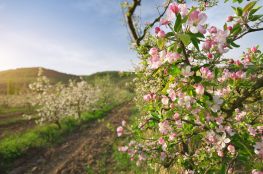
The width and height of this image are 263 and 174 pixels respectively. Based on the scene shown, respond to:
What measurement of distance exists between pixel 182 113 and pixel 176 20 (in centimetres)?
114

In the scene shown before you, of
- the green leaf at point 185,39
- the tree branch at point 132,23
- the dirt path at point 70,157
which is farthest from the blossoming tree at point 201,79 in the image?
the dirt path at point 70,157

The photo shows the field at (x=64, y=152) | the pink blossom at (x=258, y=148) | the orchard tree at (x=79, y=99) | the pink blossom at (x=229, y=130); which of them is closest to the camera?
the pink blossom at (x=229, y=130)

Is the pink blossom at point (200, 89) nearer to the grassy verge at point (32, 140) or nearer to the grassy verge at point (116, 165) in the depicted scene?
the grassy verge at point (116, 165)

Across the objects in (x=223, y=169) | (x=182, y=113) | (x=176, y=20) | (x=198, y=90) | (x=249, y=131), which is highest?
(x=176, y=20)

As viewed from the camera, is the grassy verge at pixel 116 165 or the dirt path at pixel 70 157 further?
the dirt path at pixel 70 157

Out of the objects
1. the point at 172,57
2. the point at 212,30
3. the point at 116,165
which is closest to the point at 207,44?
the point at 212,30

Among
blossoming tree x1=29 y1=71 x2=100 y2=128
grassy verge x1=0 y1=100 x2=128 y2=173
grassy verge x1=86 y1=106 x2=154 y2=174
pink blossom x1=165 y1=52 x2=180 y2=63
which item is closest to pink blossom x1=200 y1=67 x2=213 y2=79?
pink blossom x1=165 y1=52 x2=180 y2=63

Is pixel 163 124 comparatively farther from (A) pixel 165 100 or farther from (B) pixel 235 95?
(B) pixel 235 95

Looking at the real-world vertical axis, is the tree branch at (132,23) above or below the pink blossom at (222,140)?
above

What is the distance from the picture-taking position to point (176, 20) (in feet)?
6.06

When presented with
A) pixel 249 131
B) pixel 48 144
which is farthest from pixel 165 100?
pixel 48 144

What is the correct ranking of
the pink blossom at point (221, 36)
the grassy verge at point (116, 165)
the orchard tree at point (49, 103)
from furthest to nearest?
the orchard tree at point (49, 103)
the grassy verge at point (116, 165)
the pink blossom at point (221, 36)

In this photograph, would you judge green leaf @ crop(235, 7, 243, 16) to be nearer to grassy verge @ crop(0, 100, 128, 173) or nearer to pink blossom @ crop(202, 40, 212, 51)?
pink blossom @ crop(202, 40, 212, 51)

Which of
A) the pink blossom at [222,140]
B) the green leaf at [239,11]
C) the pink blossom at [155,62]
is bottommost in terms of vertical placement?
the pink blossom at [222,140]
